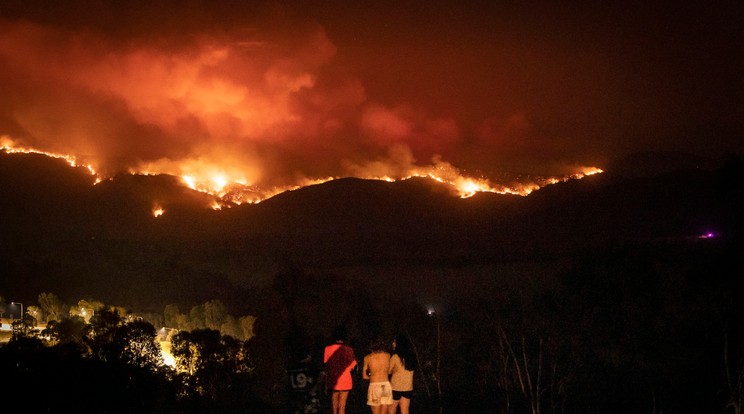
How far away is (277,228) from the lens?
63719 mm

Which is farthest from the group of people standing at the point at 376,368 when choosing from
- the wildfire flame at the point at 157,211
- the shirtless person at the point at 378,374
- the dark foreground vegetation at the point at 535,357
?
the wildfire flame at the point at 157,211

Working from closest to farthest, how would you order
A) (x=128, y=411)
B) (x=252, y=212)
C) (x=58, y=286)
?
1. (x=128, y=411)
2. (x=58, y=286)
3. (x=252, y=212)

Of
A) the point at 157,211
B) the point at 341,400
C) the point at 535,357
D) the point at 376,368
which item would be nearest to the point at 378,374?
the point at 376,368

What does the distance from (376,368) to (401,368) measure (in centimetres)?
34

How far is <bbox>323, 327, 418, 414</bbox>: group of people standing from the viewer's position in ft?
31.3

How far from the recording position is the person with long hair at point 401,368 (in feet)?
31.6

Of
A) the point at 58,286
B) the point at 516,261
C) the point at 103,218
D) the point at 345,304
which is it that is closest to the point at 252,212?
the point at 103,218

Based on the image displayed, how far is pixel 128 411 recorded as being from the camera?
34.6ft

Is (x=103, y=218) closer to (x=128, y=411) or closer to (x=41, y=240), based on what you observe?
(x=41, y=240)

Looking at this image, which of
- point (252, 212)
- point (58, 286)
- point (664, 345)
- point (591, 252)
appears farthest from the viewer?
point (252, 212)

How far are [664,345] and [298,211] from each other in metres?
55.2

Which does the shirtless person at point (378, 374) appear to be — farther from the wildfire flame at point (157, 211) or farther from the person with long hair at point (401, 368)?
the wildfire flame at point (157, 211)

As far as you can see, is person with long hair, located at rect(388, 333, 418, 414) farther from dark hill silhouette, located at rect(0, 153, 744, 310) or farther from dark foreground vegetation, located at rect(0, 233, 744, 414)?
dark hill silhouette, located at rect(0, 153, 744, 310)

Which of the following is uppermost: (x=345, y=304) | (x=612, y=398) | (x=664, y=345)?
(x=345, y=304)
